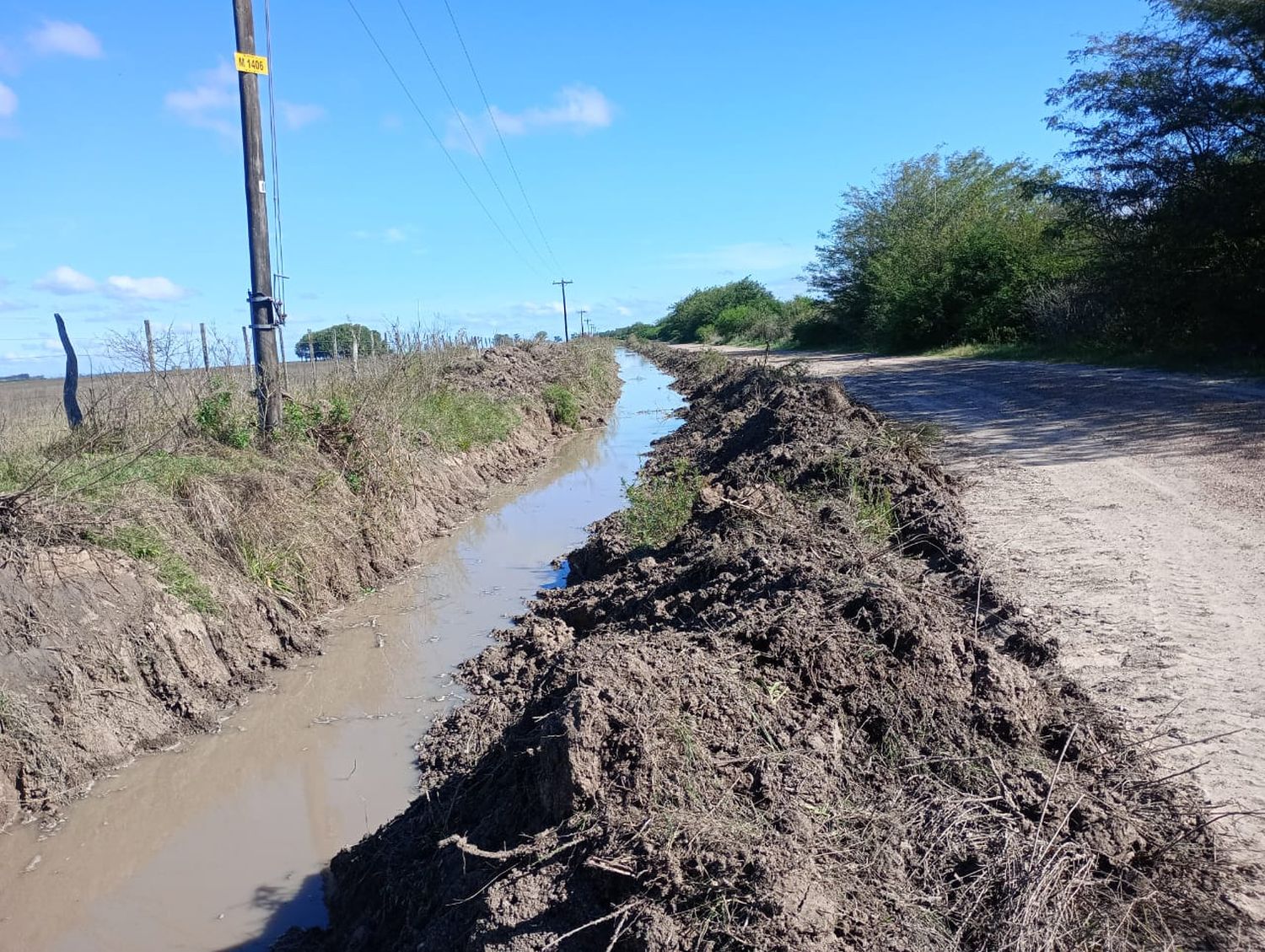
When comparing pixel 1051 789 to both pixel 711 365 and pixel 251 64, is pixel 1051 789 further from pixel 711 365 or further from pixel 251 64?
pixel 711 365

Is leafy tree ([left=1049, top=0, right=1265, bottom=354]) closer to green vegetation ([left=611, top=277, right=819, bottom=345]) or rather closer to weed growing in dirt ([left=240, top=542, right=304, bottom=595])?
weed growing in dirt ([left=240, top=542, right=304, bottom=595])

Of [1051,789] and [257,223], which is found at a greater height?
[257,223]

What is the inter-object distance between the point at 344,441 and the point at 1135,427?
9398 millimetres

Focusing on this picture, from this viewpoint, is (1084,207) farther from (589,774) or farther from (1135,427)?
(589,774)

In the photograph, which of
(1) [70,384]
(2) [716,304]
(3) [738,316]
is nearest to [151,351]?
(1) [70,384]

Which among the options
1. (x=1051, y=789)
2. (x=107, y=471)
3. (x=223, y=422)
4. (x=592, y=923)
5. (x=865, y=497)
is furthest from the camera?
(x=223, y=422)

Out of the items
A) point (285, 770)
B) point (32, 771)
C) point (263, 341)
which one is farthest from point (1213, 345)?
point (32, 771)

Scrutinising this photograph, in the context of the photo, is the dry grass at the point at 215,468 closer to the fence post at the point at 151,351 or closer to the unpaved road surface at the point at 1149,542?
the fence post at the point at 151,351

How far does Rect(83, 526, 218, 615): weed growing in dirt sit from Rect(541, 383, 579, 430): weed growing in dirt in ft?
51.7

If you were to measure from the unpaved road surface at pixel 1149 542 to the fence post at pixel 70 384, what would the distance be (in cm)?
843

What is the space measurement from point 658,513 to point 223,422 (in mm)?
4760

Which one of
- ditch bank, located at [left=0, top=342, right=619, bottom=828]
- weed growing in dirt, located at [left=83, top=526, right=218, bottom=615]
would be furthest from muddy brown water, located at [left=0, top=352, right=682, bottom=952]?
→ weed growing in dirt, located at [left=83, top=526, right=218, bottom=615]

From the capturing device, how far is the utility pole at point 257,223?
10.3 metres

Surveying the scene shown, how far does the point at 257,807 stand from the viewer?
5.76 meters
